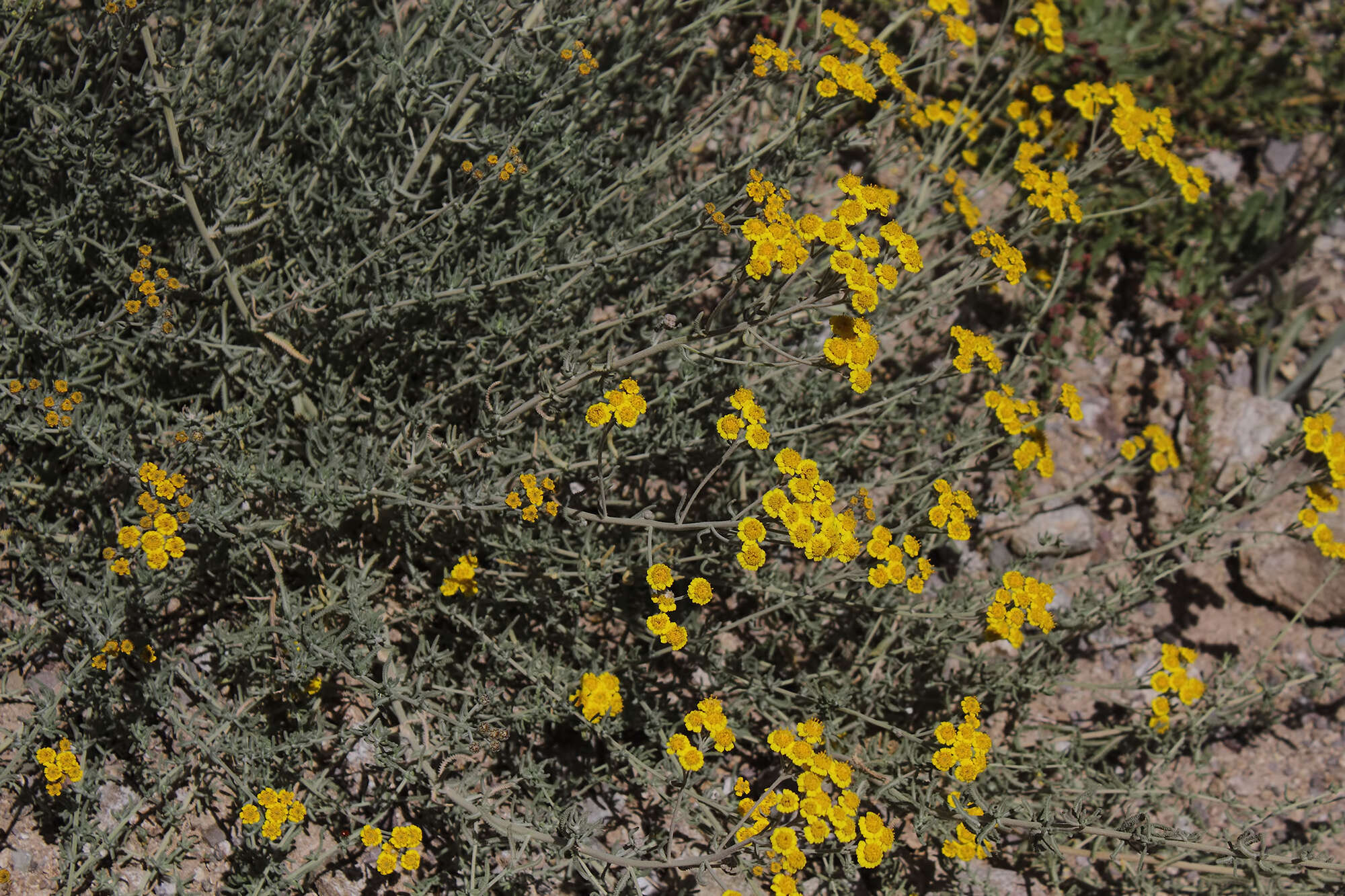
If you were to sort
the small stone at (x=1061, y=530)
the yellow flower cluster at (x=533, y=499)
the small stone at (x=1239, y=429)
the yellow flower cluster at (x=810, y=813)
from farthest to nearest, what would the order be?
the small stone at (x=1239, y=429) → the small stone at (x=1061, y=530) → the yellow flower cluster at (x=533, y=499) → the yellow flower cluster at (x=810, y=813)

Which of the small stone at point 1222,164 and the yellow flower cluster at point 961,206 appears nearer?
the yellow flower cluster at point 961,206

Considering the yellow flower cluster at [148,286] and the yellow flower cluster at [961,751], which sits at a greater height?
the yellow flower cluster at [961,751]

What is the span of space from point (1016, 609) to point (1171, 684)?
90 cm

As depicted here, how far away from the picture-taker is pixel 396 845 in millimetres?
3016

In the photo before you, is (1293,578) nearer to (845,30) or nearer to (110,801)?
(845,30)

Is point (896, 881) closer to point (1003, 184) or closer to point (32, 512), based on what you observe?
point (32, 512)

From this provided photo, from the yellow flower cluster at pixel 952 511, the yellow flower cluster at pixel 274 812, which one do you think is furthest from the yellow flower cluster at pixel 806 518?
the yellow flower cluster at pixel 274 812

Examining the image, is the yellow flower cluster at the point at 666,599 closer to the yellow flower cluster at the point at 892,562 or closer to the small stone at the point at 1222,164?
the yellow flower cluster at the point at 892,562

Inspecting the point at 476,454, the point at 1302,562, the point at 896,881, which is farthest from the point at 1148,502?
the point at 476,454

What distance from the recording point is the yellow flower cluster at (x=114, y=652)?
305cm

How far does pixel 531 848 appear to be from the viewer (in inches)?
131

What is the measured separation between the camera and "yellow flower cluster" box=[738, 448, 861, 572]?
110 inches

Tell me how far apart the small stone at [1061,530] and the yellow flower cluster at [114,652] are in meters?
3.44

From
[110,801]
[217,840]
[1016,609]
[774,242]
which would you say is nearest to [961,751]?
[1016,609]
